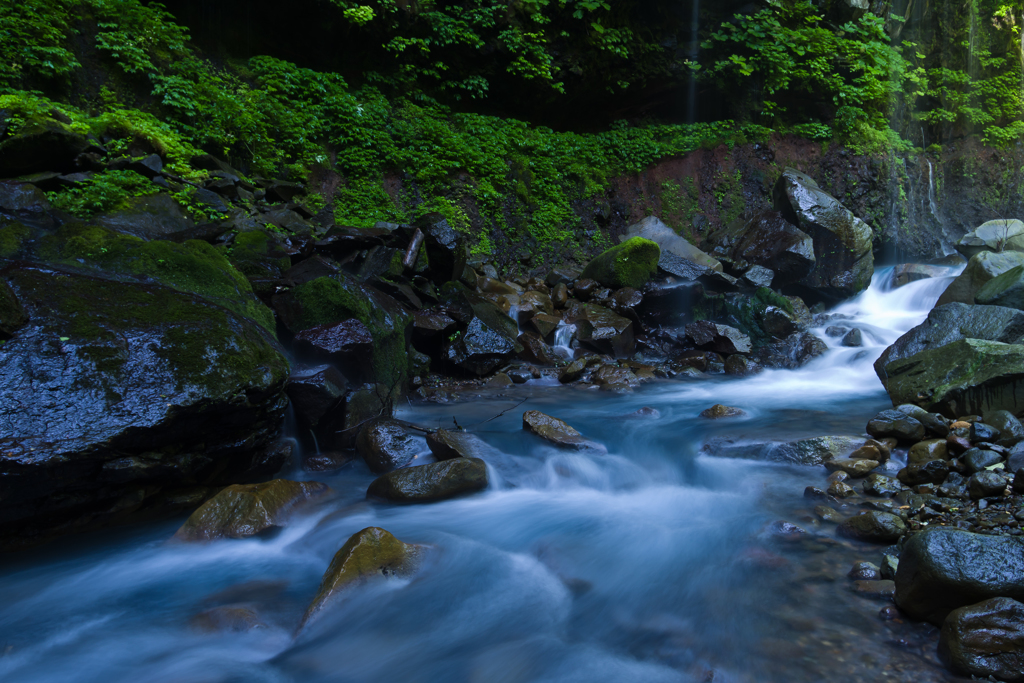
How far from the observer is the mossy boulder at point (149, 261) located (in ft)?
16.3

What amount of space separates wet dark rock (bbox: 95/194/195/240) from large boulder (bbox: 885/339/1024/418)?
348 inches

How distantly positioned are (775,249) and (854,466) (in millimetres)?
8237

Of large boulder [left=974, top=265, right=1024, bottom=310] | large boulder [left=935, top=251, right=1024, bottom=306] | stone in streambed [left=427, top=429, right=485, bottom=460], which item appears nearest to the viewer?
stone in streambed [left=427, top=429, right=485, bottom=460]

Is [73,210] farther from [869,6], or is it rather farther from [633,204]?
[869,6]

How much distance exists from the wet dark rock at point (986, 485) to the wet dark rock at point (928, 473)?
32cm

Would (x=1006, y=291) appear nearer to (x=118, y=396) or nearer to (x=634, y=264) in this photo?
(x=634, y=264)

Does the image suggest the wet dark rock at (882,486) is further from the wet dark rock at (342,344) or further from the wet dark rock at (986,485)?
the wet dark rock at (342,344)

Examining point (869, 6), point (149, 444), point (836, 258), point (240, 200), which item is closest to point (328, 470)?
point (149, 444)

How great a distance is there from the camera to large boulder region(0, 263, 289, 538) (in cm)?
338

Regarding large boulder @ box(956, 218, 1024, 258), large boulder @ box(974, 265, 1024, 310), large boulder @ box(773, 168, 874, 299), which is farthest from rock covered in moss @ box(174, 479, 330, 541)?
large boulder @ box(956, 218, 1024, 258)

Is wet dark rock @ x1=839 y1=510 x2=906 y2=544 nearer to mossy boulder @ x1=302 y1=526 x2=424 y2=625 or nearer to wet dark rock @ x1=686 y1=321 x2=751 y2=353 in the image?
mossy boulder @ x1=302 y1=526 x2=424 y2=625

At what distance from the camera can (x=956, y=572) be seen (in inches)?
96.1

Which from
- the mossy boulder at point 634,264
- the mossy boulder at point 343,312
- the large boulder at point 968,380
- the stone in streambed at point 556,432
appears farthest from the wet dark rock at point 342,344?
the mossy boulder at point 634,264

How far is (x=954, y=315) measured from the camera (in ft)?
21.8
